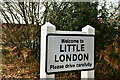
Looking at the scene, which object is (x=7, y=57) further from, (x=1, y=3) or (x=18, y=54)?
(x=1, y=3)

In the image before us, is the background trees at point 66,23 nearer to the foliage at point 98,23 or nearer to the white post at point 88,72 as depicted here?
the foliage at point 98,23

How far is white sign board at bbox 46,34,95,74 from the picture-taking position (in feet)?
3.67

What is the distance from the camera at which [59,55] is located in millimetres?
1144

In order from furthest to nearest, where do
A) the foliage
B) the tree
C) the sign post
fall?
the tree
the foliage
the sign post

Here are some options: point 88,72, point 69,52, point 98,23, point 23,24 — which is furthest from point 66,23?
point 69,52

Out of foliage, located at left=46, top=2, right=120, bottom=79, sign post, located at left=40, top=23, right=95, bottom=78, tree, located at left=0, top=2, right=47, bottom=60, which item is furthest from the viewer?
tree, located at left=0, top=2, right=47, bottom=60

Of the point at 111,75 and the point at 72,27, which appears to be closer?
the point at 72,27

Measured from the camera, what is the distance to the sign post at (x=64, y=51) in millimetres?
1119

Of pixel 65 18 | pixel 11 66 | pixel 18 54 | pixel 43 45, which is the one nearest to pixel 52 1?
pixel 65 18

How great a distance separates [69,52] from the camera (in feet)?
3.86

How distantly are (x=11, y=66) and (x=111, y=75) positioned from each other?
1.39m

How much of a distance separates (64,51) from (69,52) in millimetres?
36

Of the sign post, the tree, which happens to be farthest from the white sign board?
the tree

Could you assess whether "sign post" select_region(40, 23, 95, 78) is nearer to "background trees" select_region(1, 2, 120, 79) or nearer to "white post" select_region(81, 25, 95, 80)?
"white post" select_region(81, 25, 95, 80)
